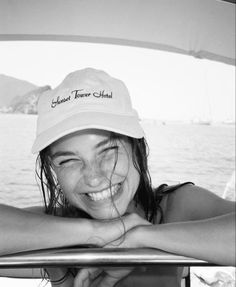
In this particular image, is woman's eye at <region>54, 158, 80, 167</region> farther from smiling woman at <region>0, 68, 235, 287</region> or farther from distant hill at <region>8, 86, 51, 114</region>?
distant hill at <region>8, 86, 51, 114</region>

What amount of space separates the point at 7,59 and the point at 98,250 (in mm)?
7029

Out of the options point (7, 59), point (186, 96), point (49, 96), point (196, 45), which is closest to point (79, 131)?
point (49, 96)

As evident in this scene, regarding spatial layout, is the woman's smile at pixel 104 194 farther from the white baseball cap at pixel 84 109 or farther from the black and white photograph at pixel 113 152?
the white baseball cap at pixel 84 109

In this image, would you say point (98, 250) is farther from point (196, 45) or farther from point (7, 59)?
point (7, 59)

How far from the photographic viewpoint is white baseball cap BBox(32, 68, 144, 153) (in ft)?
3.27

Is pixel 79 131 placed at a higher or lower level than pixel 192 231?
higher

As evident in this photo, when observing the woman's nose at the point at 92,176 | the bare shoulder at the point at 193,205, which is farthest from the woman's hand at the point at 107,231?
the bare shoulder at the point at 193,205

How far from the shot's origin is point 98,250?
0.61 m

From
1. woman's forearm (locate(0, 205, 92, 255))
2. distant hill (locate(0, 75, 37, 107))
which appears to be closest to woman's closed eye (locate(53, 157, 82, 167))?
woman's forearm (locate(0, 205, 92, 255))

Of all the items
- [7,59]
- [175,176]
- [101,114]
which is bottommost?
[101,114]

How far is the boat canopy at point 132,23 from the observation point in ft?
9.96

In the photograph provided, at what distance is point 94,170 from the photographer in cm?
103

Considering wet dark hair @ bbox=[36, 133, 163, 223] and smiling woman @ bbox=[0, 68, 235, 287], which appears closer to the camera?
smiling woman @ bbox=[0, 68, 235, 287]

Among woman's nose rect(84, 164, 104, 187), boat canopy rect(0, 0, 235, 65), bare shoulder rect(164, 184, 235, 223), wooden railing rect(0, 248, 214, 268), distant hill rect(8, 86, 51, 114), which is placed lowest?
wooden railing rect(0, 248, 214, 268)
